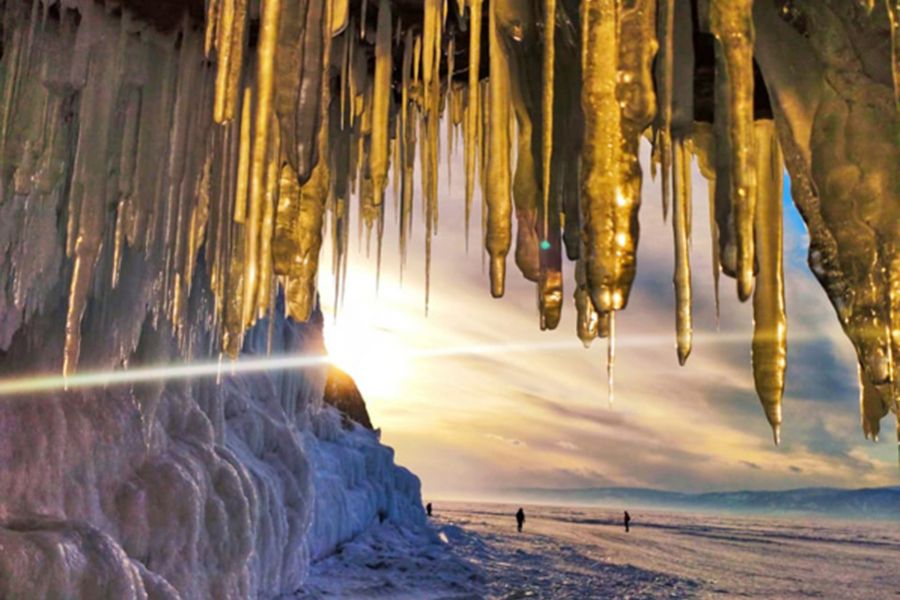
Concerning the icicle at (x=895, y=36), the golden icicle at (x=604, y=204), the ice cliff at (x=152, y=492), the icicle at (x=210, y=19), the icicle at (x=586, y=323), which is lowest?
the ice cliff at (x=152, y=492)

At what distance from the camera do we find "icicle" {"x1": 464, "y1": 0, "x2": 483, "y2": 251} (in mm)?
2732

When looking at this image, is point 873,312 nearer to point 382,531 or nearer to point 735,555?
point 382,531

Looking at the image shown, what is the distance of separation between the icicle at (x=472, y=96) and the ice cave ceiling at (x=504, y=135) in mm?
13

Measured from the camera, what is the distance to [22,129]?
439 cm

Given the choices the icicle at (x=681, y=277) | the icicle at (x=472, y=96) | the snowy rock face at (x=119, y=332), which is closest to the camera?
the icicle at (x=681, y=277)

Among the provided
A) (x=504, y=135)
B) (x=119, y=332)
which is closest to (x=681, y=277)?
(x=504, y=135)

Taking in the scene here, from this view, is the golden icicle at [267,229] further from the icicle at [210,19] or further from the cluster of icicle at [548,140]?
the icicle at [210,19]

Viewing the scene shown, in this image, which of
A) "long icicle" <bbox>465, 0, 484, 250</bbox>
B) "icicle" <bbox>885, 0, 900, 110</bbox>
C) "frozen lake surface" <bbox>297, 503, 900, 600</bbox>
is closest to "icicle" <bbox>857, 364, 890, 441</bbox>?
"icicle" <bbox>885, 0, 900, 110</bbox>

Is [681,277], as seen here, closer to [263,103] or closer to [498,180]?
[498,180]

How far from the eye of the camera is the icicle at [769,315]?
2.38 m

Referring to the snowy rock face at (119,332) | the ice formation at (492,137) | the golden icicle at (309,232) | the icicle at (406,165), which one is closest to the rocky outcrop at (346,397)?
the snowy rock face at (119,332)

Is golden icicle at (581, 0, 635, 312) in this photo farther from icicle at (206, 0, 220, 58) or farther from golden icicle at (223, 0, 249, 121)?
icicle at (206, 0, 220, 58)

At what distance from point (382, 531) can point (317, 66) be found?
51.7 ft

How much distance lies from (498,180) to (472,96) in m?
0.31
